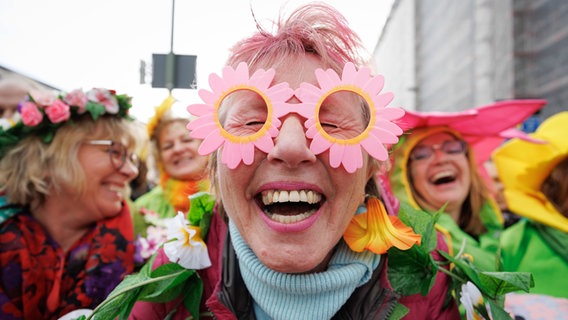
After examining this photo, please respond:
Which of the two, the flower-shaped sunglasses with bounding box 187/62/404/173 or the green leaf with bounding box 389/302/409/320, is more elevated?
the flower-shaped sunglasses with bounding box 187/62/404/173

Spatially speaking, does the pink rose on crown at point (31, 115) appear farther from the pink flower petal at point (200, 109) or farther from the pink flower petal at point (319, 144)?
the pink flower petal at point (319, 144)

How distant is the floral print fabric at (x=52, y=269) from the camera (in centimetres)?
202

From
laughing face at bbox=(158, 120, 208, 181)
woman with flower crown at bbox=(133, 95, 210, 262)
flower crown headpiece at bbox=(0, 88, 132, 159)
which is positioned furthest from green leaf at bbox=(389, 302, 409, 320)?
laughing face at bbox=(158, 120, 208, 181)

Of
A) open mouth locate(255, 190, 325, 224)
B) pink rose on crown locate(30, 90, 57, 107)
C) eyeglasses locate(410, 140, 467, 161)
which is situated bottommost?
open mouth locate(255, 190, 325, 224)

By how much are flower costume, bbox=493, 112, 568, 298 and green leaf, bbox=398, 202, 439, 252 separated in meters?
1.19

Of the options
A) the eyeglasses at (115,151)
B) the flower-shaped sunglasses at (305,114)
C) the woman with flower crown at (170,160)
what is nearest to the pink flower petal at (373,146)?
the flower-shaped sunglasses at (305,114)

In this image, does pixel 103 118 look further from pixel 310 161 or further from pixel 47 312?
pixel 310 161

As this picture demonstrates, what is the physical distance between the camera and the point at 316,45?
1.27 m

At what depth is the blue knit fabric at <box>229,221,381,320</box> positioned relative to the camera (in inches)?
47.4

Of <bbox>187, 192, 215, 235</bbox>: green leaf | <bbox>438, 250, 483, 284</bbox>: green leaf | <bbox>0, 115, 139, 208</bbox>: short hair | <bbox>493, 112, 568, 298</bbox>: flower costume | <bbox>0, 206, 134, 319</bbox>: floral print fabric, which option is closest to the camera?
<bbox>438, 250, 483, 284</bbox>: green leaf

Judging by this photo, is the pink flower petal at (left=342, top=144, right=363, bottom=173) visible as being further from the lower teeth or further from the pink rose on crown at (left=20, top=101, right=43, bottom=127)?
the pink rose on crown at (left=20, top=101, right=43, bottom=127)

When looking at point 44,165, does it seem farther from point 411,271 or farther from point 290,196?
point 411,271

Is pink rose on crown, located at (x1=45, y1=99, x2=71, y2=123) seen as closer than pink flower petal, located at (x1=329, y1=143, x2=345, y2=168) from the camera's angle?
No

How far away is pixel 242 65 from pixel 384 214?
0.63 metres
